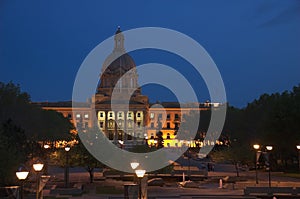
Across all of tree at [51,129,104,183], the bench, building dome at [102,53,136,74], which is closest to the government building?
building dome at [102,53,136,74]

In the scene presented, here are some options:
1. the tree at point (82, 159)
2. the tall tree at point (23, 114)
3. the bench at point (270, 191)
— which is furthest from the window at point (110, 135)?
the bench at point (270, 191)

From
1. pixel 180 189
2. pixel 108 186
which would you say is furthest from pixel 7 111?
pixel 180 189

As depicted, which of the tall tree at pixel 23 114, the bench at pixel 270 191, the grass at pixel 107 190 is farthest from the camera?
the tall tree at pixel 23 114

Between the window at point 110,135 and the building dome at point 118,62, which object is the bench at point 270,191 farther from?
the building dome at point 118,62

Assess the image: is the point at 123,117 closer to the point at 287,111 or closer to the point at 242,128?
the point at 242,128

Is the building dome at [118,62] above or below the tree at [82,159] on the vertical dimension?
above

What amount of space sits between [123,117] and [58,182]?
104477 mm

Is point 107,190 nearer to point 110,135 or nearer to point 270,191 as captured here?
point 270,191

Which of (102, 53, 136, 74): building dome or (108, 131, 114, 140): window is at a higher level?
(102, 53, 136, 74): building dome

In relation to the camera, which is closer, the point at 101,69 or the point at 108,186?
the point at 108,186

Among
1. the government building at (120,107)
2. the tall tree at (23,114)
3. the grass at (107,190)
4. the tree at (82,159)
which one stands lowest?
the grass at (107,190)

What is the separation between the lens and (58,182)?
37.3 m

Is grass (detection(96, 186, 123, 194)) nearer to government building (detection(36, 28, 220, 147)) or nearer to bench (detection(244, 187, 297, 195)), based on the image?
bench (detection(244, 187, 297, 195))

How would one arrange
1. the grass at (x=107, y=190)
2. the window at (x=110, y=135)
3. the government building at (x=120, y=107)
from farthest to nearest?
the government building at (x=120, y=107) → the window at (x=110, y=135) → the grass at (x=107, y=190)
